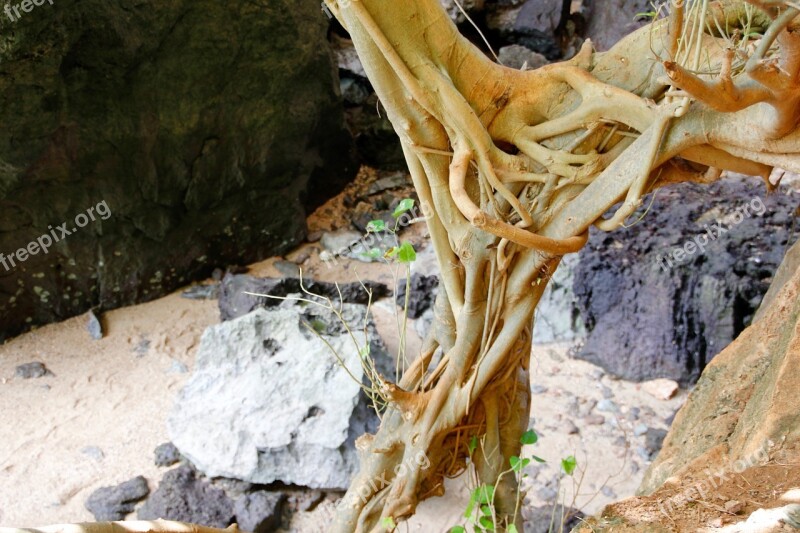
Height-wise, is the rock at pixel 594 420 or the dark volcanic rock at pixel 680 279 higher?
the dark volcanic rock at pixel 680 279

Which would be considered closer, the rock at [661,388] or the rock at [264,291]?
the rock at [661,388]

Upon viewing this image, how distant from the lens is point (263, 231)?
5.79m

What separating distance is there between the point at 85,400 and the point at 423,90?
3.21 meters

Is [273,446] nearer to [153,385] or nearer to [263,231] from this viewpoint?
[153,385]

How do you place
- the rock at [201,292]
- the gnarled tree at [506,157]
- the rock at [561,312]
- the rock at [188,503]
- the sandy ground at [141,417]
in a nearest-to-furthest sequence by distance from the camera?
the gnarled tree at [506,157]
the rock at [188,503]
the sandy ground at [141,417]
the rock at [561,312]
the rock at [201,292]

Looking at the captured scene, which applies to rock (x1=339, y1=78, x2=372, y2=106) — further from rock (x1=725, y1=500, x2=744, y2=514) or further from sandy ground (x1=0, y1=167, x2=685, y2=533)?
rock (x1=725, y1=500, x2=744, y2=514)

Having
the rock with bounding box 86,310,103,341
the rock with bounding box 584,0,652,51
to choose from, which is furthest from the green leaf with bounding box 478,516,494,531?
the rock with bounding box 584,0,652,51

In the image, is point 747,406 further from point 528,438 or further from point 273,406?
point 273,406

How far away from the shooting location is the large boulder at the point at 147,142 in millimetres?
4207

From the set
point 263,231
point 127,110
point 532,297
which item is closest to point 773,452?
point 532,297
